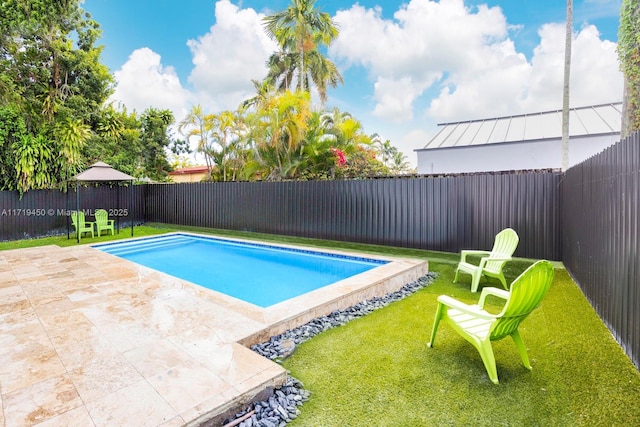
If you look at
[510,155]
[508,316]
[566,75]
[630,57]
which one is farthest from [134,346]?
[510,155]

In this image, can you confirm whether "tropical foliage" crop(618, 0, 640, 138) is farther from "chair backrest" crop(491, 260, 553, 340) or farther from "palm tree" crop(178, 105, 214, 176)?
"palm tree" crop(178, 105, 214, 176)

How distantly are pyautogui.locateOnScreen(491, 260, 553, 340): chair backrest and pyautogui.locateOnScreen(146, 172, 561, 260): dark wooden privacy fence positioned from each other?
452cm

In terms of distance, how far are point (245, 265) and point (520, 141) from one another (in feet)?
47.3

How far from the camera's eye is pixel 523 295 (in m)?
2.55

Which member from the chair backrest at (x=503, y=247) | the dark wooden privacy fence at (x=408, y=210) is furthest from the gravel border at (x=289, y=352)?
the dark wooden privacy fence at (x=408, y=210)

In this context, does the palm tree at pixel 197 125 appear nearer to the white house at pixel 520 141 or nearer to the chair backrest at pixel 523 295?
the white house at pixel 520 141

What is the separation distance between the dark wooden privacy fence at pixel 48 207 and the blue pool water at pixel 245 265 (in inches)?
119

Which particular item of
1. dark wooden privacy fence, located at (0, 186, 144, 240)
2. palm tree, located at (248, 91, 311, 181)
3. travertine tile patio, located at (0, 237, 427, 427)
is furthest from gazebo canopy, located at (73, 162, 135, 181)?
travertine tile patio, located at (0, 237, 427, 427)

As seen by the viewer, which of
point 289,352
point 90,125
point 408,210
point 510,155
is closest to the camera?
point 289,352

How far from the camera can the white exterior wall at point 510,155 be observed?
15.1m

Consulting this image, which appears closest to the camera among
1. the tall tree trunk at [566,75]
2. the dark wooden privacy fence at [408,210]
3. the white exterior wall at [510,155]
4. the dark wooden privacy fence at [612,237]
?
the dark wooden privacy fence at [612,237]

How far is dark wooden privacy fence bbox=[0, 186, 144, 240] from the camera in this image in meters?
10.4

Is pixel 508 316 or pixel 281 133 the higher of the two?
pixel 281 133

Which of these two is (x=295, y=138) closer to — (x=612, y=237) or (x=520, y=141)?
(x=612, y=237)
